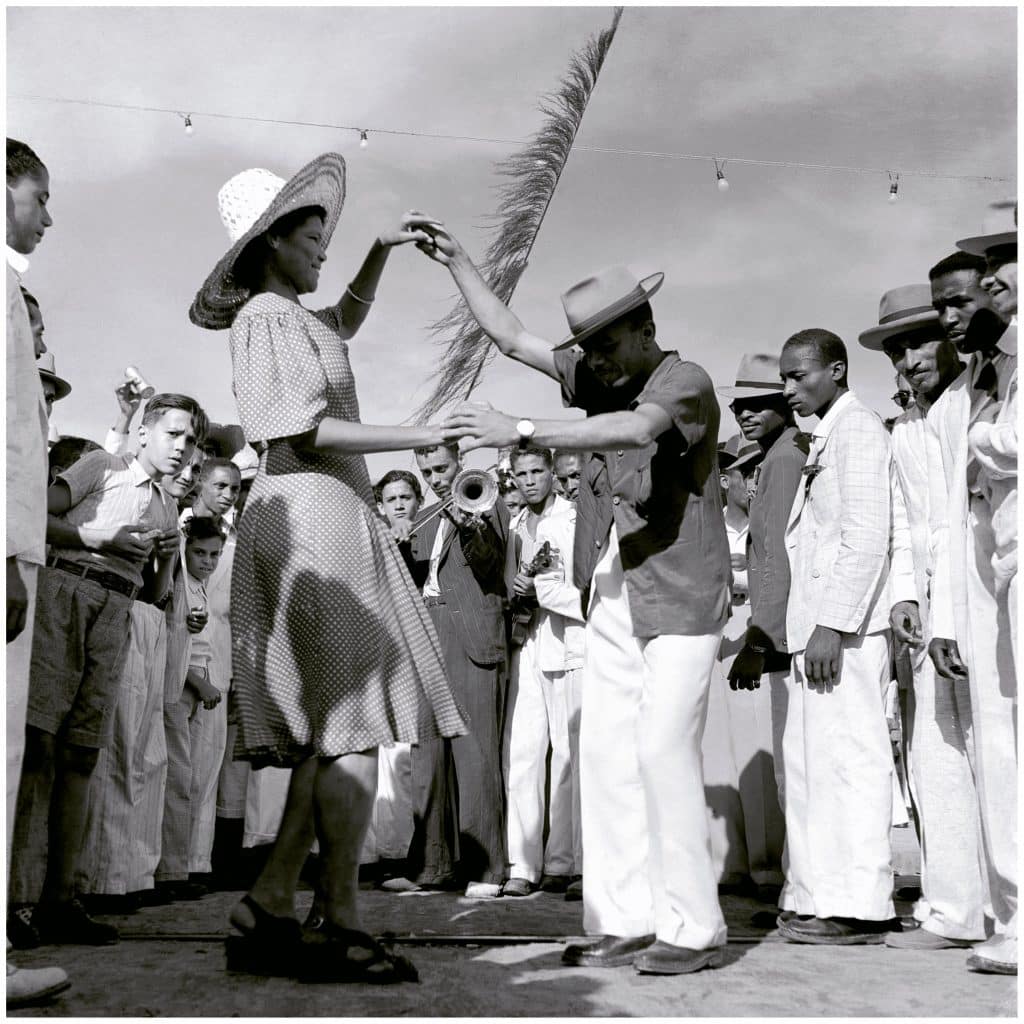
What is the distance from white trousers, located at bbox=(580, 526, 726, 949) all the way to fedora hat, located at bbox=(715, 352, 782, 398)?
1926 mm

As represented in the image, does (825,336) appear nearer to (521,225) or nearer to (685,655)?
(521,225)

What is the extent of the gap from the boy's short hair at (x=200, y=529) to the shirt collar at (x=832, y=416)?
3.40 metres

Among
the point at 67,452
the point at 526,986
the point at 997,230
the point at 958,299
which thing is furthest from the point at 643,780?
the point at 67,452

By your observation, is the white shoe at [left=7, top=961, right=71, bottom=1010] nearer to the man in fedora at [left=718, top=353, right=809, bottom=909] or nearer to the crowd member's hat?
the man in fedora at [left=718, top=353, right=809, bottom=909]

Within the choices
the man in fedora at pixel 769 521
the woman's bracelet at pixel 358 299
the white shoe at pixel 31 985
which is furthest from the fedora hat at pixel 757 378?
the white shoe at pixel 31 985

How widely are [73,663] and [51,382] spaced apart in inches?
74.8

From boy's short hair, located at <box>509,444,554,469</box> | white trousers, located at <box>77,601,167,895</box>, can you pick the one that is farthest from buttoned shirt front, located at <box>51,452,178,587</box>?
boy's short hair, located at <box>509,444,554,469</box>

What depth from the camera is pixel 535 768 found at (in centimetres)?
652

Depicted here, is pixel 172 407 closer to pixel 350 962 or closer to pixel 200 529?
pixel 200 529

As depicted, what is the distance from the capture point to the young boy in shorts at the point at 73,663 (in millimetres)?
4504

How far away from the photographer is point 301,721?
3447mm

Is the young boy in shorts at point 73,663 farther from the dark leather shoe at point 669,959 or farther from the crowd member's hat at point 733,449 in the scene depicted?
the crowd member's hat at point 733,449

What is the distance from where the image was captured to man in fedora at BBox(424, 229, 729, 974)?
374cm

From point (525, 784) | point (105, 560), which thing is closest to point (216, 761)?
point (525, 784)
